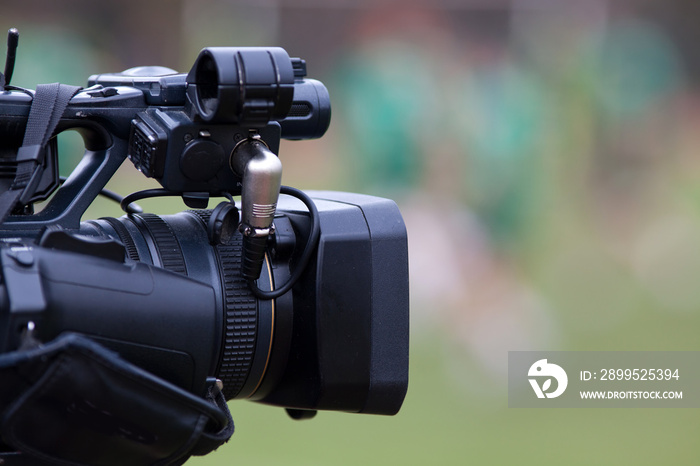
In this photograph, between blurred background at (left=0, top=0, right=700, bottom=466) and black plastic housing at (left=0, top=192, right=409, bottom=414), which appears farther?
blurred background at (left=0, top=0, right=700, bottom=466)

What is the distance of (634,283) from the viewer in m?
4.07

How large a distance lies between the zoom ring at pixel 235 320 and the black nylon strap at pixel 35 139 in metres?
0.21

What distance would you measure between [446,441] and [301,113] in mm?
1963

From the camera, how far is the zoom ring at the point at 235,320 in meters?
0.95

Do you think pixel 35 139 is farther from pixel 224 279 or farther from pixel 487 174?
pixel 487 174

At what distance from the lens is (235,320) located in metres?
0.95

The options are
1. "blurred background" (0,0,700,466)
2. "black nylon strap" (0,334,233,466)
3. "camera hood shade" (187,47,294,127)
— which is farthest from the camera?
"blurred background" (0,0,700,466)

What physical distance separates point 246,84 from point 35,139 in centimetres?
22

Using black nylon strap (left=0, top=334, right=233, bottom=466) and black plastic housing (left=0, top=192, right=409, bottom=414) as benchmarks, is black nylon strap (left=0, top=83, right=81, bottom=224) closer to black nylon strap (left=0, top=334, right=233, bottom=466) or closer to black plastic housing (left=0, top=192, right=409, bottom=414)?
black plastic housing (left=0, top=192, right=409, bottom=414)

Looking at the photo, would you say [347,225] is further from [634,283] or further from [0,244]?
[634,283]

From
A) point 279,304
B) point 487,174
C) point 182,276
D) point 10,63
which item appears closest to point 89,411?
point 182,276

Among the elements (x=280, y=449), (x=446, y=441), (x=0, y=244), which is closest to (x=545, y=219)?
(x=446, y=441)

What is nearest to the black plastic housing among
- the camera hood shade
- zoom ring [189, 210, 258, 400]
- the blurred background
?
zoom ring [189, 210, 258, 400]

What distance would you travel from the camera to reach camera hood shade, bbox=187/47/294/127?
0.87 m
